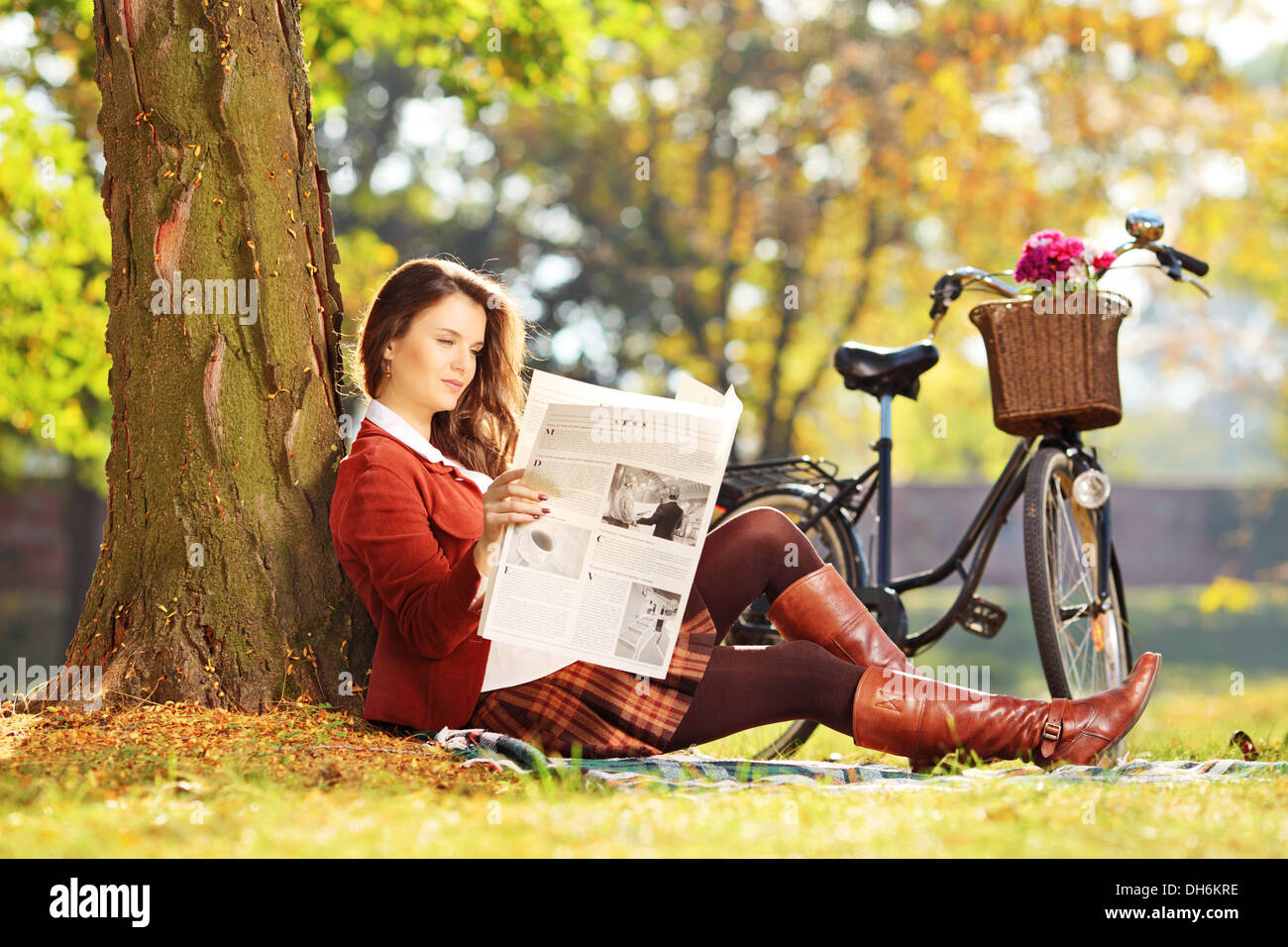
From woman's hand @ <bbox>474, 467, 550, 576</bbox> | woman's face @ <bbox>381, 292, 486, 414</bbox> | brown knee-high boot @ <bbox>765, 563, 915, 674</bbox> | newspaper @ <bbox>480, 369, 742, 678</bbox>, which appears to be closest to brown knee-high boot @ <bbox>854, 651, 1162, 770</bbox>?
brown knee-high boot @ <bbox>765, 563, 915, 674</bbox>

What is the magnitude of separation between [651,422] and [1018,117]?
10.7m

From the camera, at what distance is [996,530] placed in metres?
3.94

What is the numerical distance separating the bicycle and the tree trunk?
1.41 metres

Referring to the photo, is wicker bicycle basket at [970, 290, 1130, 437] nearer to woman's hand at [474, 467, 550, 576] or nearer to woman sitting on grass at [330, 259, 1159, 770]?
woman sitting on grass at [330, 259, 1159, 770]

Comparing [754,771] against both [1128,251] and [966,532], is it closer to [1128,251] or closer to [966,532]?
[966,532]

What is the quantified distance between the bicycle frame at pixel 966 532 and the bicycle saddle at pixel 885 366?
0.06 meters

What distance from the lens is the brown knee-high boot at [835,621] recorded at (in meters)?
2.99

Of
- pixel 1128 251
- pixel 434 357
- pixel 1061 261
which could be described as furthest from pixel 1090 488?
pixel 434 357

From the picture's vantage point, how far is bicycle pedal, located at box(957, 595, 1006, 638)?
3848mm

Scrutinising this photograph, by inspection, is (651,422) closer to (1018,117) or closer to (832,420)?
(1018,117)

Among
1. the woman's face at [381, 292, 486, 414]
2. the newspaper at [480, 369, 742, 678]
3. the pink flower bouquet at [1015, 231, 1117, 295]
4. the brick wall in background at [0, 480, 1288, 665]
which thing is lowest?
the brick wall in background at [0, 480, 1288, 665]

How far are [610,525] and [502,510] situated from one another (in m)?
0.23

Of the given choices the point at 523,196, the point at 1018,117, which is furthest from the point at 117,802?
the point at 523,196
